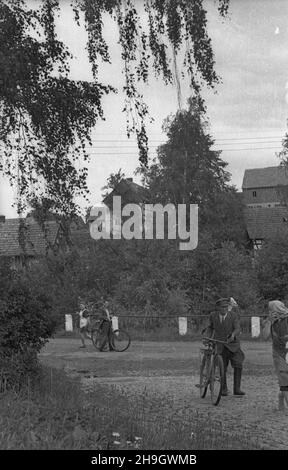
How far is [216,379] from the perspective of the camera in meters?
11.2

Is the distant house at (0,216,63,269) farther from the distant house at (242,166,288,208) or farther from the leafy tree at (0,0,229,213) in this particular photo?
the distant house at (242,166,288,208)

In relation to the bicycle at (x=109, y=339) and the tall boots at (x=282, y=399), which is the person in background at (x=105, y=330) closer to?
the bicycle at (x=109, y=339)

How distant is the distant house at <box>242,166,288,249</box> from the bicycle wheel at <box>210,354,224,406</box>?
29.1 metres

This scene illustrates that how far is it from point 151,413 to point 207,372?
7.39 feet

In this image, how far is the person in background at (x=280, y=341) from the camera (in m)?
10.4

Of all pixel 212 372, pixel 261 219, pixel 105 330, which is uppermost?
pixel 261 219

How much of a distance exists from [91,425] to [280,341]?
4577mm

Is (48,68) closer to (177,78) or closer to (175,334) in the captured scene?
(177,78)

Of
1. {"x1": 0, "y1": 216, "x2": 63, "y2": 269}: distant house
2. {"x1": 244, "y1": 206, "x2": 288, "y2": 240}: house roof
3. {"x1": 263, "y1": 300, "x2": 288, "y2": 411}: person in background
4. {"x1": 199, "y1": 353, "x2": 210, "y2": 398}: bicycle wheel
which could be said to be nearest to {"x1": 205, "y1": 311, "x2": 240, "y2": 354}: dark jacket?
{"x1": 199, "y1": 353, "x2": 210, "y2": 398}: bicycle wheel

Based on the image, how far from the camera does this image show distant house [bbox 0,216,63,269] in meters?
9.41

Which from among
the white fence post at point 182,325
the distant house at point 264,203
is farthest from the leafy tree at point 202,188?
the white fence post at point 182,325

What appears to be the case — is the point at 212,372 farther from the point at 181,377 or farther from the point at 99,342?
the point at 99,342

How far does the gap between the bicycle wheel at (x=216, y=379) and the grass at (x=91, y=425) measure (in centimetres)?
109

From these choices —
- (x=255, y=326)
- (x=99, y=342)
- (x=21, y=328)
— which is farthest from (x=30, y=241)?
(x=255, y=326)
